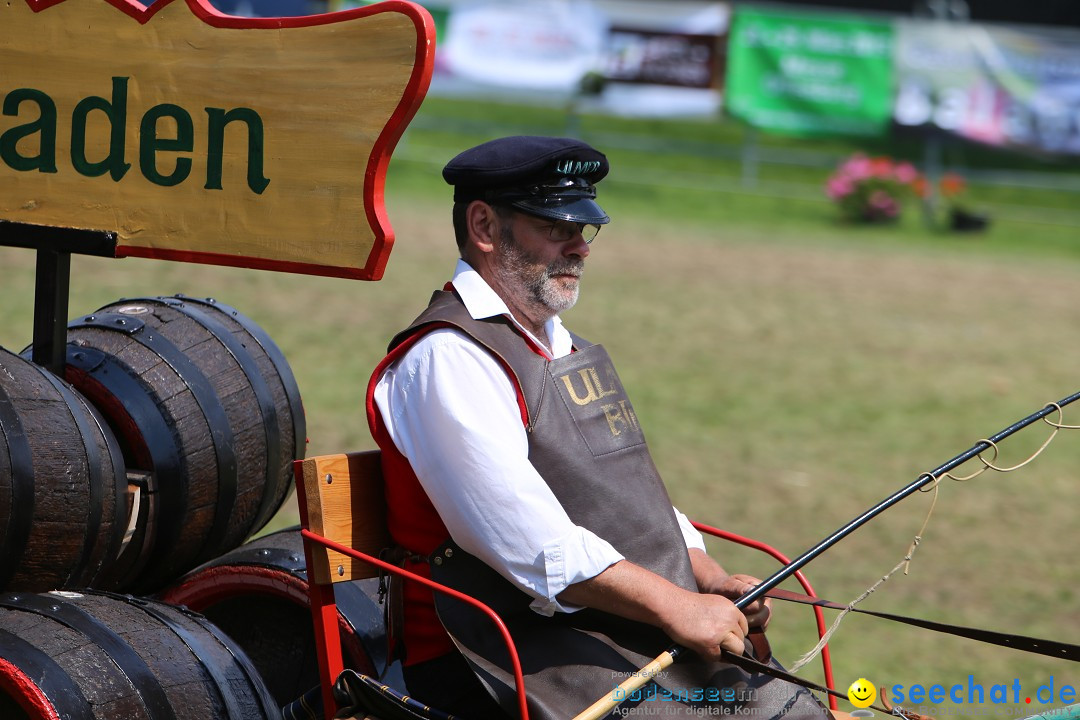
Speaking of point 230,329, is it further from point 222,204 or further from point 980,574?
point 980,574

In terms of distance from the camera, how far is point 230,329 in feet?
11.2

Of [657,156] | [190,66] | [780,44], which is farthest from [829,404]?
[657,156]

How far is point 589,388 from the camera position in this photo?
278 centimetres

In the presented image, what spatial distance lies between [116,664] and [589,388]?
111 cm

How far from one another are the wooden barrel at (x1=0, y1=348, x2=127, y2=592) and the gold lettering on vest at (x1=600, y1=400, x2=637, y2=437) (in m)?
1.06

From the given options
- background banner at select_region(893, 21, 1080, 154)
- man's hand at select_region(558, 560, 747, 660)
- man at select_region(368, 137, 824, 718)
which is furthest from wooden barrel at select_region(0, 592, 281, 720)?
background banner at select_region(893, 21, 1080, 154)

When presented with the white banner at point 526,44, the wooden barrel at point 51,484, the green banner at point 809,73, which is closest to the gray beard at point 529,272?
the wooden barrel at point 51,484

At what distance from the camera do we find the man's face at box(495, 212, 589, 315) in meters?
2.88

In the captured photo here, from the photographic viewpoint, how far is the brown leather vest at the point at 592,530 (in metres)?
2.58

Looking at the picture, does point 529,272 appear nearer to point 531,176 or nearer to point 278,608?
point 531,176

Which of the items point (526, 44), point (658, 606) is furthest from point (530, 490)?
point (526, 44)

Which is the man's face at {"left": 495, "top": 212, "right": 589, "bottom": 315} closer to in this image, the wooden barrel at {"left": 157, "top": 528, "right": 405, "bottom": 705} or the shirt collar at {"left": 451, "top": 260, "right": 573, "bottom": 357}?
the shirt collar at {"left": 451, "top": 260, "right": 573, "bottom": 357}

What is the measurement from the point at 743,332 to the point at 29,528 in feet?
25.2

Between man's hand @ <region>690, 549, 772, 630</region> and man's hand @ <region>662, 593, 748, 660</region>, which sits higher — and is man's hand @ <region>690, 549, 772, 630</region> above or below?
below
